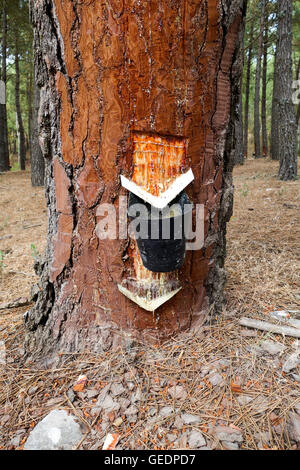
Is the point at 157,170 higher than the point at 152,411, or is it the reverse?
the point at 157,170

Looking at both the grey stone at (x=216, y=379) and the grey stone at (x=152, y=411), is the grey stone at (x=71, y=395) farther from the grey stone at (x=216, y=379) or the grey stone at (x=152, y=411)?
the grey stone at (x=216, y=379)

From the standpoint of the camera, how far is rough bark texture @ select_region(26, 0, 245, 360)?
4.09 feet

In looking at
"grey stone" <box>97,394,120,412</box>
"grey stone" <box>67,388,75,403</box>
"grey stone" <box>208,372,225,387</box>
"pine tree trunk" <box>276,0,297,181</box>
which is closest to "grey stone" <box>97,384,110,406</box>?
"grey stone" <box>97,394,120,412</box>

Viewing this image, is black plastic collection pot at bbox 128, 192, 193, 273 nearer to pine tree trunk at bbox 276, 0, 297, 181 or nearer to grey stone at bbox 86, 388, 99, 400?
grey stone at bbox 86, 388, 99, 400

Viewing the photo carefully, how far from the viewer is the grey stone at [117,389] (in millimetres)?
1353

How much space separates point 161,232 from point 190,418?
810 mm

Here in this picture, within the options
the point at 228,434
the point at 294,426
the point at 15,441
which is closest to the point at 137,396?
the point at 228,434

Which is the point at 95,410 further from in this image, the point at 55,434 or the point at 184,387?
the point at 184,387

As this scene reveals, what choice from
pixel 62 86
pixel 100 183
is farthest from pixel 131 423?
pixel 62 86

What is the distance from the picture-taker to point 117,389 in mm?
1369

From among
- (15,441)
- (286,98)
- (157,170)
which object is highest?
(286,98)
